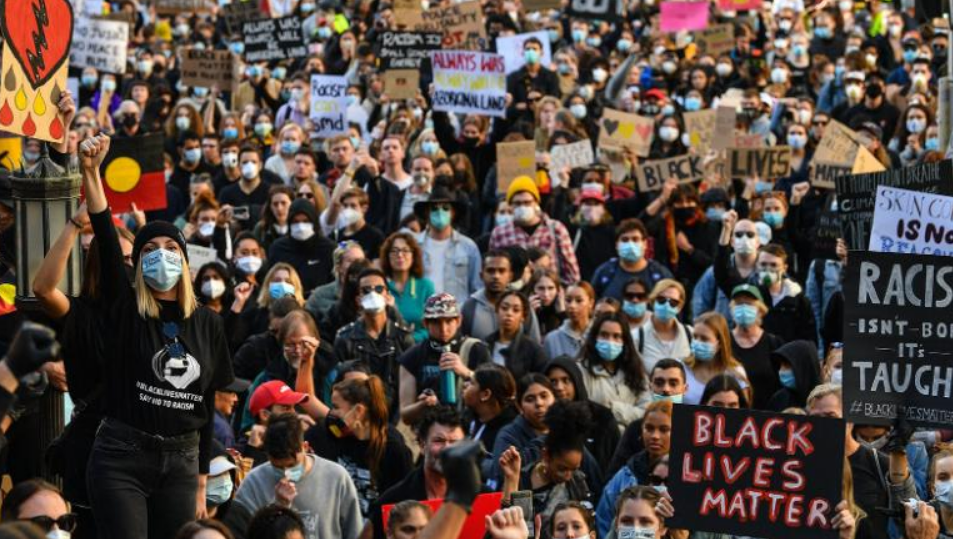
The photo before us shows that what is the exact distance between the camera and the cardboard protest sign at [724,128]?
19.6 m

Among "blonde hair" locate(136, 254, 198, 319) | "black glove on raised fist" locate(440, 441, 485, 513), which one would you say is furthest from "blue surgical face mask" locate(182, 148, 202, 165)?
"black glove on raised fist" locate(440, 441, 485, 513)

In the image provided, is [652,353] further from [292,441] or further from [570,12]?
[570,12]

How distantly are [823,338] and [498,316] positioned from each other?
2.62 m

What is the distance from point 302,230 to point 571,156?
12.7 feet

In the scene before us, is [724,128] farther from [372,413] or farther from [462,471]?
[462,471]

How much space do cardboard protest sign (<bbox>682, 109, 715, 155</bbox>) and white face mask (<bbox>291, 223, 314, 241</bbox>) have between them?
5.30m

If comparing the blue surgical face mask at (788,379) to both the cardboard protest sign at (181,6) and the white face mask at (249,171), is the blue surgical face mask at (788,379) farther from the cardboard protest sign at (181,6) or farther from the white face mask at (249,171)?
the cardboard protest sign at (181,6)

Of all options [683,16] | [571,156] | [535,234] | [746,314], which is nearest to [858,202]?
[746,314]

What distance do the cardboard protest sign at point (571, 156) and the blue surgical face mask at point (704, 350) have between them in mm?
6237

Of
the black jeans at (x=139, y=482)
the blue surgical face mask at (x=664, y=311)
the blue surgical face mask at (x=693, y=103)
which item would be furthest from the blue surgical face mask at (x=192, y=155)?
the black jeans at (x=139, y=482)

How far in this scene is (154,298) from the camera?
8039 millimetres

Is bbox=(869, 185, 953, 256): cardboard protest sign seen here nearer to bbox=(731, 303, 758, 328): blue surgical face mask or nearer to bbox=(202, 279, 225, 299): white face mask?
bbox=(731, 303, 758, 328): blue surgical face mask

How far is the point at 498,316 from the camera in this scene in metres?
13.4

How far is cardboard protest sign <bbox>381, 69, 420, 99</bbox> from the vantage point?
2134 cm
